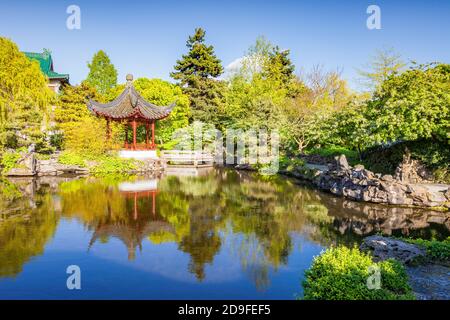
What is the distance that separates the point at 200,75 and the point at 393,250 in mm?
32646

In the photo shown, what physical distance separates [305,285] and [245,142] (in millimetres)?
20639

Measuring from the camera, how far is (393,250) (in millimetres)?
7613

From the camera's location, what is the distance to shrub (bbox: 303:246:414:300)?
5.10m

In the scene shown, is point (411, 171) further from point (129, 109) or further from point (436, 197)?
point (129, 109)

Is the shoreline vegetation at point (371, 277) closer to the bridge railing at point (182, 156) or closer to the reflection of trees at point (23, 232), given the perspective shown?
the reflection of trees at point (23, 232)

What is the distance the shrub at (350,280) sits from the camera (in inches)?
201

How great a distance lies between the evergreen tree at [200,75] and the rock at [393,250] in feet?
90.3

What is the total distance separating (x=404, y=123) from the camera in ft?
45.0

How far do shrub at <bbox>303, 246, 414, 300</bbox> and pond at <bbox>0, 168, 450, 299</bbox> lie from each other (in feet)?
1.76

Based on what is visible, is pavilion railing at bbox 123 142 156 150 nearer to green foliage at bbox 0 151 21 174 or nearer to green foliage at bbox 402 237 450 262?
green foliage at bbox 0 151 21 174

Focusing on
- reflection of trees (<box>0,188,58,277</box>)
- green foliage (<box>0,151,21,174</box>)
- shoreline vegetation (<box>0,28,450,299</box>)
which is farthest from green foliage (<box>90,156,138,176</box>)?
reflection of trees (<box>0,188,58,277</box>)

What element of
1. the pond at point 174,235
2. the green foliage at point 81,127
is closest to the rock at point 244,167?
the green foliage at point 81,127
